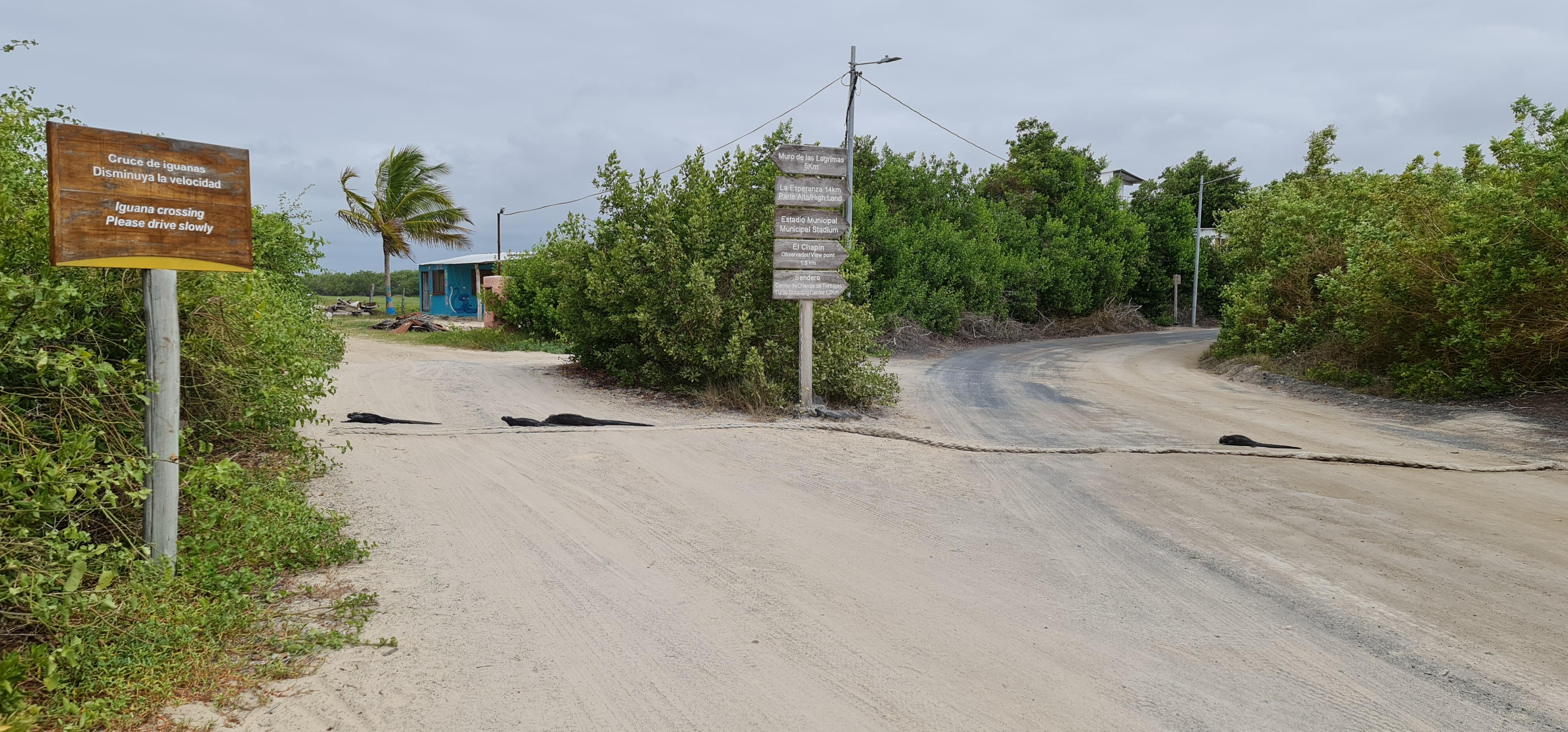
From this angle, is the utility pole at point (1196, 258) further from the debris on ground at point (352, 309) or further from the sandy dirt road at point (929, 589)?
the debris on ground at point (352, 309)

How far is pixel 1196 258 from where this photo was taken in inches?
1462

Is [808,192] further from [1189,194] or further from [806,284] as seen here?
[1189,194]

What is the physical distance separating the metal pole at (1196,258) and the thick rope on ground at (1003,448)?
30.1 m

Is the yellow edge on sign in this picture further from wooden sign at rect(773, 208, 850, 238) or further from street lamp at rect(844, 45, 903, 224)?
street lamp at rect(844, 45, 903, 224)

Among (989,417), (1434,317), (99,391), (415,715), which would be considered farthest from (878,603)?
(1434,317)

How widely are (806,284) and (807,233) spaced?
632mm

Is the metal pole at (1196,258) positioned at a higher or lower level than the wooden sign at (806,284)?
higher

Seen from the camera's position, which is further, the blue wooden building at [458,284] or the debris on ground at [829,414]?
the blue wooden building at [458,284]

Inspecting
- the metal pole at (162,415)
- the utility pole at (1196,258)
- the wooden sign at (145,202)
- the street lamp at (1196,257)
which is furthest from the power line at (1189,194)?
the metal pole at (162,415)

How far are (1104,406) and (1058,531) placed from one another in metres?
7.03

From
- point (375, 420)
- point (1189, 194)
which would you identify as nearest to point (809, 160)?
point (375, 420)

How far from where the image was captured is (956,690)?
328 cm

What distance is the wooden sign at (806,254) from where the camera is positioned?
10.3 meters

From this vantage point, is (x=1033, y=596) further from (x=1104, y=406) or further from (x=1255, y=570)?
(x=1104, y=406)
